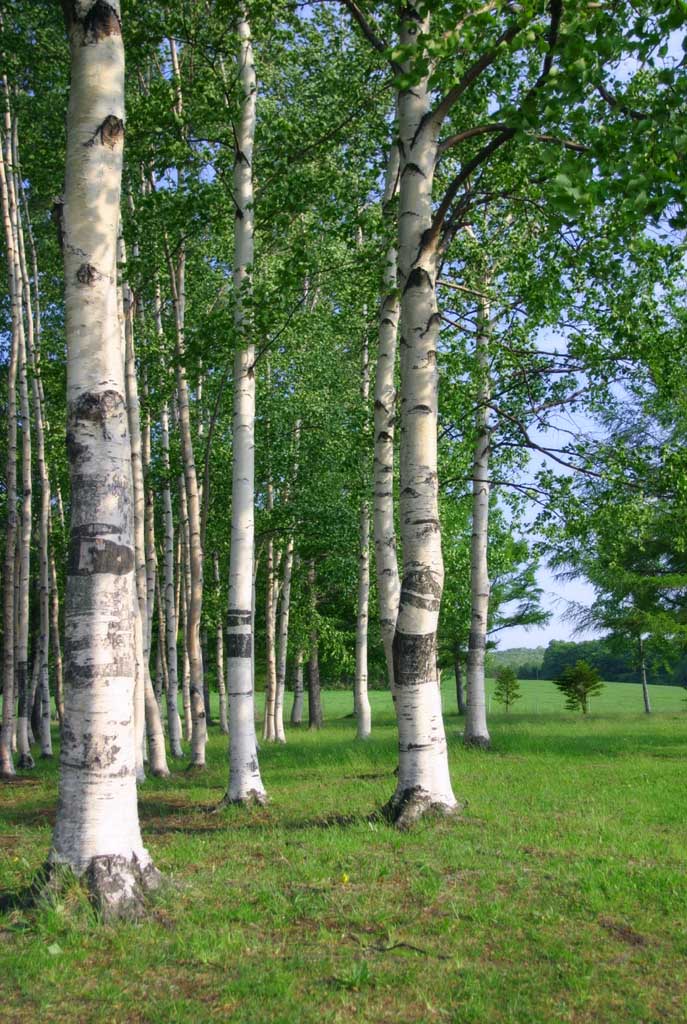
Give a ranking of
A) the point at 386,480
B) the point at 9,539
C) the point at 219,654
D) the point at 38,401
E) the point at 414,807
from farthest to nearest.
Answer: the point at 219,654
the point at 38,401
the point at 9,539
the point at 386,480
the point at 414,807

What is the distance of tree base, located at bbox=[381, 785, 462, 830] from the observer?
7.98 metres

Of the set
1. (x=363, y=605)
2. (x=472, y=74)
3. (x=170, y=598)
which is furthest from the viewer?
(x=363, y=605)

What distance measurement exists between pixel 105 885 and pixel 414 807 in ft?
11.0

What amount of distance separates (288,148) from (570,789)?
9.66 meters

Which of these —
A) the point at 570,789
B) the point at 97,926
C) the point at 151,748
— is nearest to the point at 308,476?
the point at 151,748

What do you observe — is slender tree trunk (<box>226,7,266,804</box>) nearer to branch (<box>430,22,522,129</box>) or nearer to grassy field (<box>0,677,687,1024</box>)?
grassy field (<box>0,677,687,1024</box>)

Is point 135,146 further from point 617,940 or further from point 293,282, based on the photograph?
point 617,940

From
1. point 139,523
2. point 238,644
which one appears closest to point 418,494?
point 238,644

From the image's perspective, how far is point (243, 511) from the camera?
10875 millimetres

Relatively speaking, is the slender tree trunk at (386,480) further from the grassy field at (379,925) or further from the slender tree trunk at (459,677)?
the slender tree trunk at (459,677)

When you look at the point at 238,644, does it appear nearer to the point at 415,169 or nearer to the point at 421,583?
the point at 421,583

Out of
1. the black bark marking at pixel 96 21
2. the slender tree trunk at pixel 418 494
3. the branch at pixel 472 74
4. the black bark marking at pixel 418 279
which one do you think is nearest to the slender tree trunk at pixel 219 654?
the slender tree trunk at pixel 418 494

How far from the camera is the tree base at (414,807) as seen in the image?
798cm

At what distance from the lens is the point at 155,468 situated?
A: 17.8 m
